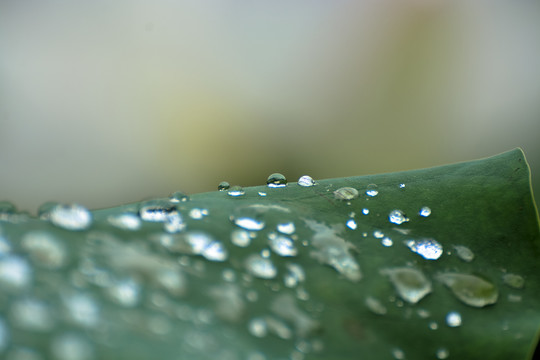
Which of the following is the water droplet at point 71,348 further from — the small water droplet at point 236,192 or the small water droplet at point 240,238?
the small water droplet at point 236,192

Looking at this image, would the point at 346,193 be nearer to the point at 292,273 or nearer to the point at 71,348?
the point at 292,273

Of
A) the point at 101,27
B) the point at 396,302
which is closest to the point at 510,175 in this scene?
the point at 396,302

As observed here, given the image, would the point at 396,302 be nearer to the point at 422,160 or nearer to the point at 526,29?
the point at 422,160

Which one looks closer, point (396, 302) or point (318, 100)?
point (396, 302)

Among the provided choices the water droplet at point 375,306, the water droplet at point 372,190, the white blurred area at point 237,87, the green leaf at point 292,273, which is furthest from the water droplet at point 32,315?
the white blurred area at point 237,87

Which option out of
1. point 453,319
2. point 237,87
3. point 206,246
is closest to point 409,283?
point 453,319

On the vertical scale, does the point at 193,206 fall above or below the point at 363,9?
below
